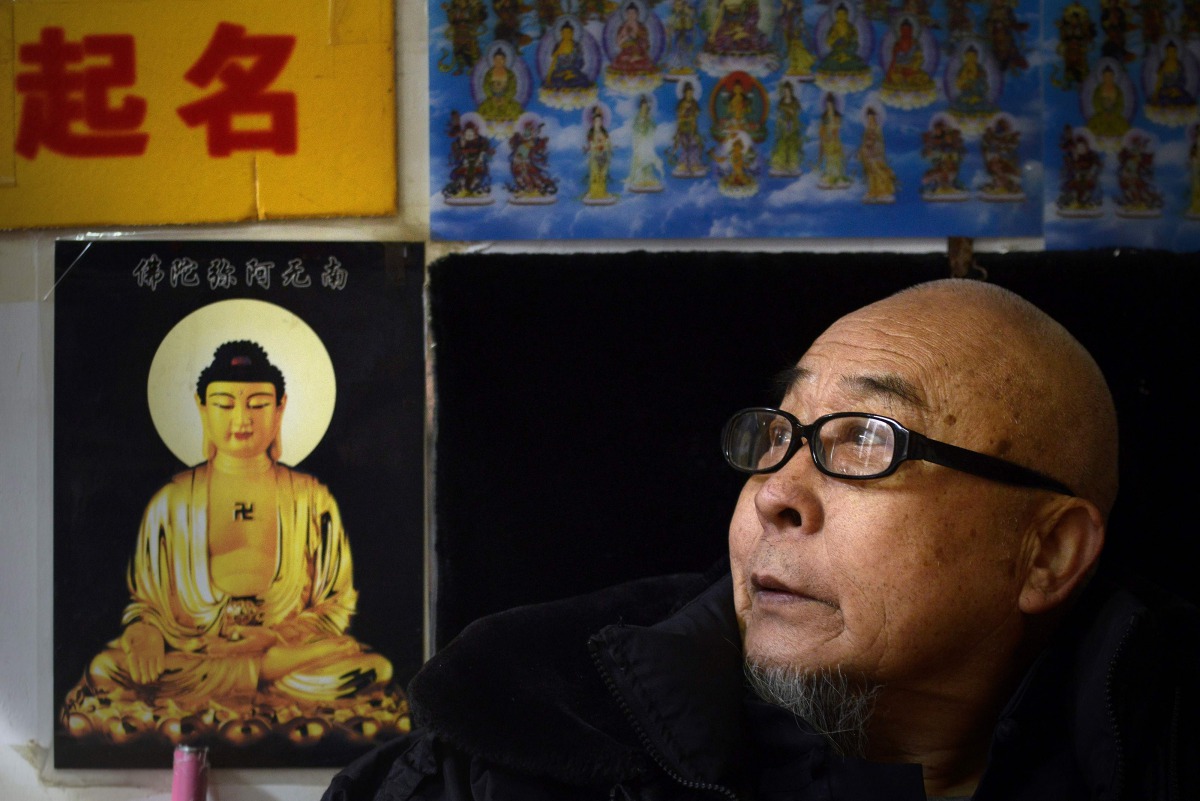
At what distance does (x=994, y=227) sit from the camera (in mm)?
1463

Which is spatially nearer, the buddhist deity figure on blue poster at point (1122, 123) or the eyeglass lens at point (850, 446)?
the eyeglass lens at point (850, 446)

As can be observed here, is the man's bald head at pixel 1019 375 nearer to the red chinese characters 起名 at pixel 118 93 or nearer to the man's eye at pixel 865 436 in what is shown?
the man's eye at pixel 865 436

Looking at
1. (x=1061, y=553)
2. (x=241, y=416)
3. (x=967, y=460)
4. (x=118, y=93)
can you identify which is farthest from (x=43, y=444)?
(x=1061, y=553)

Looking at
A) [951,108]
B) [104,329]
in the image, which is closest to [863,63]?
[951,108]

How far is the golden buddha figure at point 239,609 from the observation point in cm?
145

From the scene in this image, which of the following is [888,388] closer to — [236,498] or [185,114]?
[236,498]

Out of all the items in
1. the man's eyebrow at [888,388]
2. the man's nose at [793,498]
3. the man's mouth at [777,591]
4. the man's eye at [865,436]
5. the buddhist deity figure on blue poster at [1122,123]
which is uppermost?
the buddhist deity figure on blue poster at [1122,123]

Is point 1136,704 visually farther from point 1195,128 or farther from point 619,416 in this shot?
point 1195,128

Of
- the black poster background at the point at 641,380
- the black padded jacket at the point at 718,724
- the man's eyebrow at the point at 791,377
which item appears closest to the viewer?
the black padded jacket at the point at 718,724

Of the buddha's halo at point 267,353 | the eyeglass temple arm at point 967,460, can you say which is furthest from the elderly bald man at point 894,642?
the buddha's halo at point 267,353

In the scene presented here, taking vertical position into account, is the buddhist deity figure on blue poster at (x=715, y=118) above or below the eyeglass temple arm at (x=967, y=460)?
above

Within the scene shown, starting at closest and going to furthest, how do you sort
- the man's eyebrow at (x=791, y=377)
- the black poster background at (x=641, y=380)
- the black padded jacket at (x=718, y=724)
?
the black padded jacket at (x=718, y=724)
the man's eyebrow at (x=791, y=377)
the black poster background at (x=641, y=380)

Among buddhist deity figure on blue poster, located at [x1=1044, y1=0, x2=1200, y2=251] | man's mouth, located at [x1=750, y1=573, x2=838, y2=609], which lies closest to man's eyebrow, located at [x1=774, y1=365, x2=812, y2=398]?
man's mouth, located at [x1=750, y1=573, x2=838, y2=609]

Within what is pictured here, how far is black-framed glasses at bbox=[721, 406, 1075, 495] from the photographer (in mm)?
1046
